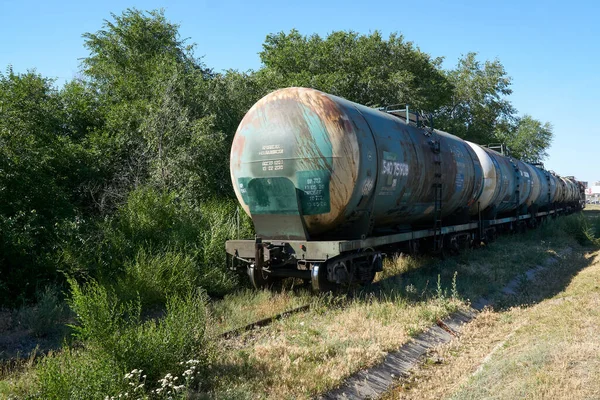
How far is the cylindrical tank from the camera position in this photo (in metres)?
7.70

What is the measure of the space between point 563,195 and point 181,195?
82.2 ft

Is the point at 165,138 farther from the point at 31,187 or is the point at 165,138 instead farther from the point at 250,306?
the point at 250,306

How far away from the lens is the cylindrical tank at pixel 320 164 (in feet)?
25.3

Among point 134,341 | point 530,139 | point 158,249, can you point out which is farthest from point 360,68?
point 530,139

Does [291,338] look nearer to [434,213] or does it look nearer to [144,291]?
[144,291]

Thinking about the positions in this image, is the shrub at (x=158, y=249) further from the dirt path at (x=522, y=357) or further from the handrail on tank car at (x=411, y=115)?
the dirt path at (x=522, y=357)

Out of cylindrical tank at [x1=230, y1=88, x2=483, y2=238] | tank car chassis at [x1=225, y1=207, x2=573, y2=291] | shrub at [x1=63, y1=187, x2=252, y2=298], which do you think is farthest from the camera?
shrub at [x1=63, y1=187, x2=252, y2=298]

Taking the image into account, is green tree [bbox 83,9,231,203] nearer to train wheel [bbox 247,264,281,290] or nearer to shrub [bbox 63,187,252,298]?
shrub [bbox 63,187,252,298]

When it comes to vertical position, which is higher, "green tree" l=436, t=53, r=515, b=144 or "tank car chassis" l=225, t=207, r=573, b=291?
"green tree" l=436, t=53, r=515, b=144

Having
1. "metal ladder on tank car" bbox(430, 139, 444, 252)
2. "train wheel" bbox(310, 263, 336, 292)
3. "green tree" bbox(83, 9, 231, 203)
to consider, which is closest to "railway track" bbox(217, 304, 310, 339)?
"train wheel" bbox(310, 263, 336, 292)

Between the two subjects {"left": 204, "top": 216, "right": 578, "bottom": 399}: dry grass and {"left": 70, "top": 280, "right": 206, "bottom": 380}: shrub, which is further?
{"left": 204, "top": 216, "right": 578, "bottom": 399}: dry grass

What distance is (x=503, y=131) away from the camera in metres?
43.3

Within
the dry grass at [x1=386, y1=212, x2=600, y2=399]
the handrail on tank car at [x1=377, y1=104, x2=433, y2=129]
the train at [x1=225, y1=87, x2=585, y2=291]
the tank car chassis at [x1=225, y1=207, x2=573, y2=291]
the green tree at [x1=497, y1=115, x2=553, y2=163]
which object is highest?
the green tree at [x1=497, y1=115, x2=553, y2=163]

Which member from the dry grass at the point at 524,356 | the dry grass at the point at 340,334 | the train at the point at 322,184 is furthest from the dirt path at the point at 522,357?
the train at the point at 322,184
